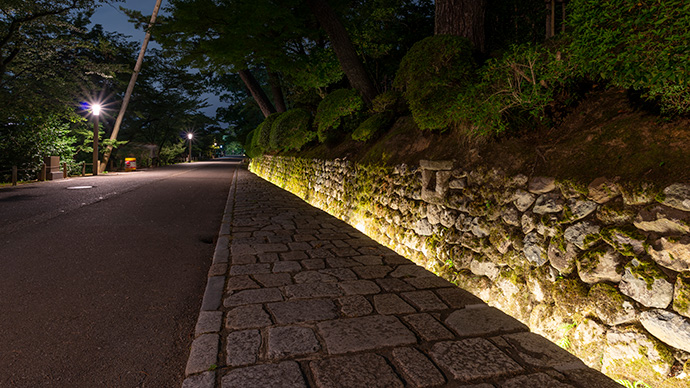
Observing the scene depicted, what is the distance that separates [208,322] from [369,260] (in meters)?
2.31

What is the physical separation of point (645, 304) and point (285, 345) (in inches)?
93.7

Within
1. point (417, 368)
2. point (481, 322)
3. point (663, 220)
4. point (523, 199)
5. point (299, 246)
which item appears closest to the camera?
point (663, 220)

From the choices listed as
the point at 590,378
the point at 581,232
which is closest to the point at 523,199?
the point at 581,232

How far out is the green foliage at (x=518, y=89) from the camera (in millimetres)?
3023

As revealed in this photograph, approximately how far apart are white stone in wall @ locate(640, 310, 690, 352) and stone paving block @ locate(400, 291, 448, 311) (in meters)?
1.47

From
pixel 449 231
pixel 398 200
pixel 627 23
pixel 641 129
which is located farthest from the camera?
pixel 398 200

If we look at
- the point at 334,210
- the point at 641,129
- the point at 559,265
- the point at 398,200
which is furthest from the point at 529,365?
the point at 334,210

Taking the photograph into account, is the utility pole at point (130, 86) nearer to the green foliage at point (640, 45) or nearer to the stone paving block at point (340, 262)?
the stone paving block at point (340, 262)

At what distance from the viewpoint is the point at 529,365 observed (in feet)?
7.53

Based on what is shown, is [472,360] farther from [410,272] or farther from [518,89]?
[518,89]

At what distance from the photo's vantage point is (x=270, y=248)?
5.09m

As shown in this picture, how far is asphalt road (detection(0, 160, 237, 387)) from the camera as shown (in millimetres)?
2252

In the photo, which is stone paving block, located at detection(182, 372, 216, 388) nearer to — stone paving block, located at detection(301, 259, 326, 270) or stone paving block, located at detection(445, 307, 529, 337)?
stone paving block, located at detection(445, 307, 529, 337)

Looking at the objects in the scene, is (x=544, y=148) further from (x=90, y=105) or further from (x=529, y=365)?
(x=90, y=105)
